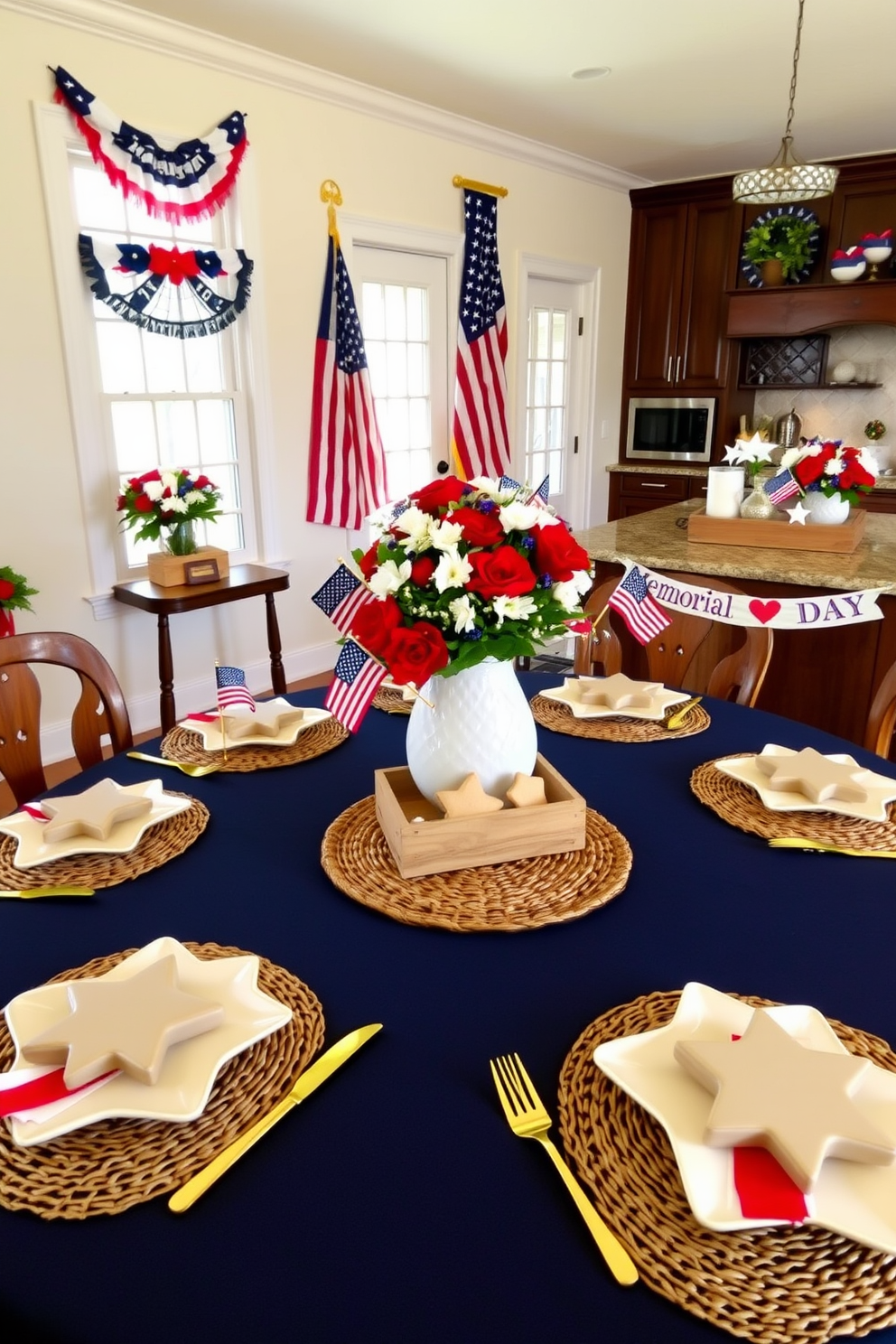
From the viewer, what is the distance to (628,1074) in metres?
0.82

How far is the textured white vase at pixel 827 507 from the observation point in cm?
286

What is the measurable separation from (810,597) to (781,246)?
3934 millimetres

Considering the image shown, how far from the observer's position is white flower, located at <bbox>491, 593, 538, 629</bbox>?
1.11m

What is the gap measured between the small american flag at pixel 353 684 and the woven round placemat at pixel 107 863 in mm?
302

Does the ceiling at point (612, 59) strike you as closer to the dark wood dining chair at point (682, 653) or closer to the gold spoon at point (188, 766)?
the dark wood dining chair at point (682, 653)

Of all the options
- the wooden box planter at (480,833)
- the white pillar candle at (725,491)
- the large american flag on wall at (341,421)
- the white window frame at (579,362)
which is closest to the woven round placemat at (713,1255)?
the wooden box planter at (480,833)

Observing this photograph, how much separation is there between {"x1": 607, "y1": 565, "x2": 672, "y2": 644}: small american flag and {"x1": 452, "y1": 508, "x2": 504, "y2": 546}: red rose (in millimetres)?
446

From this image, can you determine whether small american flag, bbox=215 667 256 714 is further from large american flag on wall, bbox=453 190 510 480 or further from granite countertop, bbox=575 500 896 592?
large american flag on wall, bbox=453 190 510 480

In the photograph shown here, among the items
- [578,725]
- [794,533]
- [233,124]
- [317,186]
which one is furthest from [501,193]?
[578,725]

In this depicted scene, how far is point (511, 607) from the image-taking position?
111 centimetres

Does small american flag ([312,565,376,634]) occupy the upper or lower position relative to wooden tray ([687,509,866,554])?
upper

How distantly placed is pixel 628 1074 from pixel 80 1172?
493 mm

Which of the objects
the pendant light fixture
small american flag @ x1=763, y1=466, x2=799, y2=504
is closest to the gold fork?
small american flag @ x1=763, y1=466, x2=799, y2=504

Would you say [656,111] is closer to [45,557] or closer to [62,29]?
[62,29]
